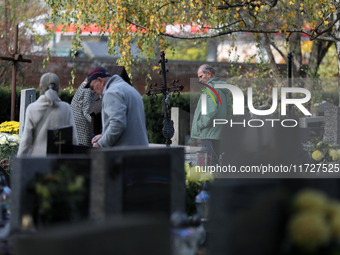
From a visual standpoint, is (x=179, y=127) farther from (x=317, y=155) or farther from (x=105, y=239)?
(x=105, y=239)

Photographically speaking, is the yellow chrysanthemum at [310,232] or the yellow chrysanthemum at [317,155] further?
the yellow chrysanthemum at [317,155]

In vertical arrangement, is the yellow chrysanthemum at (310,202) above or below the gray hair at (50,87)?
below

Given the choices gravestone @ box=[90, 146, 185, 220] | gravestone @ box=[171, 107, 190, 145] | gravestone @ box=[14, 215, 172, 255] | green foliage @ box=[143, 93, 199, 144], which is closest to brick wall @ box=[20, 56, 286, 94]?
green foliage @ box=[143, 93, 199, 144]

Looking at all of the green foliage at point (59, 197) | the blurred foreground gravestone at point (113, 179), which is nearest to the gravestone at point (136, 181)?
the blurred foreground gravestone at point (113, 179)

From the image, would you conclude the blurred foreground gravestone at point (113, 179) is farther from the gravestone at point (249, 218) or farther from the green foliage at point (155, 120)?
the green foliage at point (155, 120)

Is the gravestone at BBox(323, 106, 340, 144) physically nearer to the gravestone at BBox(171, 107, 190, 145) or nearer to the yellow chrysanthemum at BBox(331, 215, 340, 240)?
the gravestone at BBox(171, 107, 190, 145)

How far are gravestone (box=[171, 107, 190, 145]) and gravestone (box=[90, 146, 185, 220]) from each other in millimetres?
9289


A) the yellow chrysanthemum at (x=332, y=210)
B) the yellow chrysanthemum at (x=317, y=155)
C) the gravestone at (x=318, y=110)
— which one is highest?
the gravestone at (x=318, y=110)

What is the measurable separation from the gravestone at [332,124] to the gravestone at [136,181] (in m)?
5.58

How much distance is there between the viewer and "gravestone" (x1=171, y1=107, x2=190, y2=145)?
41.8 feet

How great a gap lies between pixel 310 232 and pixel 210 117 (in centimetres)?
345

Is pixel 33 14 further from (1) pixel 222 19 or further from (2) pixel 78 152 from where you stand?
(2) pixel 78 152

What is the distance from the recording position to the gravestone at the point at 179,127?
1274 cm

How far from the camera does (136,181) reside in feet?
10.2
